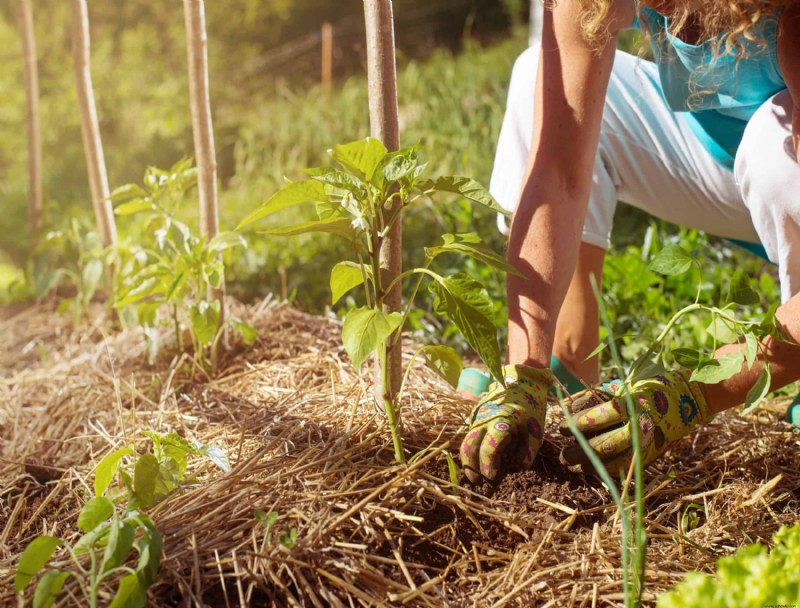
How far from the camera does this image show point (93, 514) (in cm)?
107

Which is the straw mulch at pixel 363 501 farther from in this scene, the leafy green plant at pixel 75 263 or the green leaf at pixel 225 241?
the leafy green plant at pixel 75 263

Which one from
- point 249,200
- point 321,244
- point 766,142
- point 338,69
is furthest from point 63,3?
point 766,142

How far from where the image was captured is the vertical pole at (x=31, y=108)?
108 inches

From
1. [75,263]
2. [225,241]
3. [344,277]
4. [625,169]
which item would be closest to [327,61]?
[75,263]

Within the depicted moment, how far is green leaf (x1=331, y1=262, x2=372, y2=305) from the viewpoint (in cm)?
129

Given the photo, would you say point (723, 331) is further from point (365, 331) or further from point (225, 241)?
point (225, 241)

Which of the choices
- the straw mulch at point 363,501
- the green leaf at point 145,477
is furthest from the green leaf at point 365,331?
the green leaf at point 145,477

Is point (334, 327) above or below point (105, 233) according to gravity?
below

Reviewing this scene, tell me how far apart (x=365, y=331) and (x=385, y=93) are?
440 mm

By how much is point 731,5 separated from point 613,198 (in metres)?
0.71

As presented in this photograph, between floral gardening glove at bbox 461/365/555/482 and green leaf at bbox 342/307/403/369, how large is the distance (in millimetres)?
217

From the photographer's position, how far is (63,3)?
5625 millimetres

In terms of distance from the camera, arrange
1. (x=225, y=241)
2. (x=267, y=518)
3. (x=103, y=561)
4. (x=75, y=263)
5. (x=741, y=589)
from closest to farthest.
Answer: (x=741, y=589)
(x=103, y=561)
(x=267, y=518)
(x=225, y=241)
(x=75, y=263)

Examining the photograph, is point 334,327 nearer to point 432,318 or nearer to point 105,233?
point 432,318
